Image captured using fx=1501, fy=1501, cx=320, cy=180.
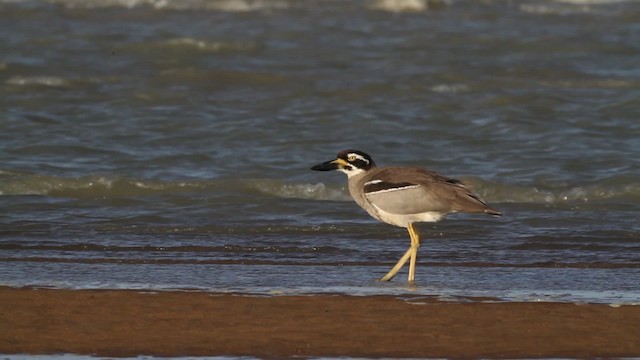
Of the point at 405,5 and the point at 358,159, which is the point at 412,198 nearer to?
the point at 358,159

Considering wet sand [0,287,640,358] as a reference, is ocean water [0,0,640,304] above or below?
below

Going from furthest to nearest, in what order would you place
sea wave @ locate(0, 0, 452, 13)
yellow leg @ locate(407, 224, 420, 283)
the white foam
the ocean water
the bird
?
sea wave @ locate(0, 0, 452, 13), the white foam, the ocean water, the bird, yellow leg @ locate(407, 224, 420, 283)

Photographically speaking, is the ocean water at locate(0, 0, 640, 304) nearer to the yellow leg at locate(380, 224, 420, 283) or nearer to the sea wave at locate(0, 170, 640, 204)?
the sea wave at locate(0, 170, 640, 204)

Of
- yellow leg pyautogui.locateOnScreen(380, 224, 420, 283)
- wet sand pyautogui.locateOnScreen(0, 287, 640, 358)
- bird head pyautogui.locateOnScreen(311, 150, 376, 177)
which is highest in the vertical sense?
bird head pyautogui.locateOnScreen(311, 150, 376, 177)

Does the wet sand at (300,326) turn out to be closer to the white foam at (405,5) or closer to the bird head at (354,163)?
the bird head at (354,163)

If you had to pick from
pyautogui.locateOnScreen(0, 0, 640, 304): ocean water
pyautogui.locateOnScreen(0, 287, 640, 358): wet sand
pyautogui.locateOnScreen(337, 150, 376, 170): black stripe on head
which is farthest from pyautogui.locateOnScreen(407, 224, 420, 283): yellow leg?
pyautogui.locateOnScreen(0, 287, 640, 358): wet sand

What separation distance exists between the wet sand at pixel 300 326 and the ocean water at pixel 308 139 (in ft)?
1.70

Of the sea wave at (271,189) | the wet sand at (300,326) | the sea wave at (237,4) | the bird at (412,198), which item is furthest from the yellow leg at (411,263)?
the sea wave at (237,4)

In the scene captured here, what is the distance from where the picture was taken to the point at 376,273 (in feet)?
35.3

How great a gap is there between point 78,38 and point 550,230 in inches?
489

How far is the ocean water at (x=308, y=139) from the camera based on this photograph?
11.1 m

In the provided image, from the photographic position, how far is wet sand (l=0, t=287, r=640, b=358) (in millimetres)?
7867

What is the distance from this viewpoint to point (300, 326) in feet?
27.5

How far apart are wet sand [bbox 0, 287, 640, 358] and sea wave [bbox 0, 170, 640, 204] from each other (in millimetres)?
5240
